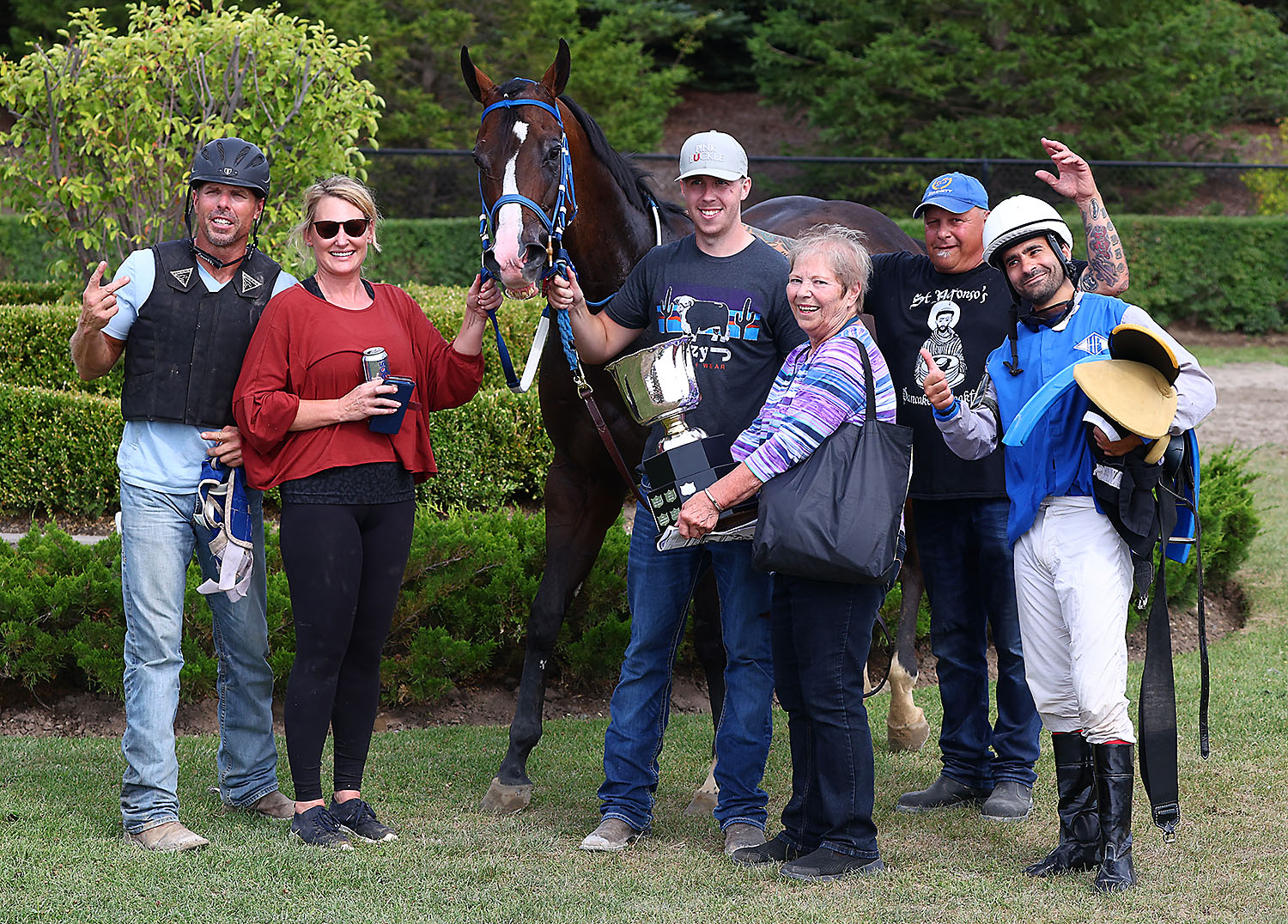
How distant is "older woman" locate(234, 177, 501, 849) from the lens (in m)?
3.54

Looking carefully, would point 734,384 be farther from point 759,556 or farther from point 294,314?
point 294,314

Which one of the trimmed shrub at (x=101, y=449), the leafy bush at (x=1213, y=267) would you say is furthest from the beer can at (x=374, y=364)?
the leafy bush at (x=1213, y=267)

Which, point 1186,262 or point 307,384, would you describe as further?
point 1186,262

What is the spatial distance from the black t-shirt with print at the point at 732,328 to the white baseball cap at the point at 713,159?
0.81 ft

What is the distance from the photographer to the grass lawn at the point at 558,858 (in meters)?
3.27

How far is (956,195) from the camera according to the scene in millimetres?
3938

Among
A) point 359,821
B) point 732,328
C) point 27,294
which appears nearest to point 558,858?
point 359,821

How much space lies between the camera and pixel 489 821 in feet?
13.1

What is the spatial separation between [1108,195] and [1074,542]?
1746 cm

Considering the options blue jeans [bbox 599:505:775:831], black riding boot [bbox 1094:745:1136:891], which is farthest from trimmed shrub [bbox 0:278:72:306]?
black riding boot [bbox 1094:745:1136:891]

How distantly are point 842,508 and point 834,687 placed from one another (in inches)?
20.2

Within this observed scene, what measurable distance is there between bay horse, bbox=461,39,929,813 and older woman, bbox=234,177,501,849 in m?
0.33

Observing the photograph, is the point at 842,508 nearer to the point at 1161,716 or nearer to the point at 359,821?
the point at 1161,716

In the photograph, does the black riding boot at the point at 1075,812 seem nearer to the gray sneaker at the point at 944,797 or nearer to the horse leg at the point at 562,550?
the gray sneaker at the point at 944,797
